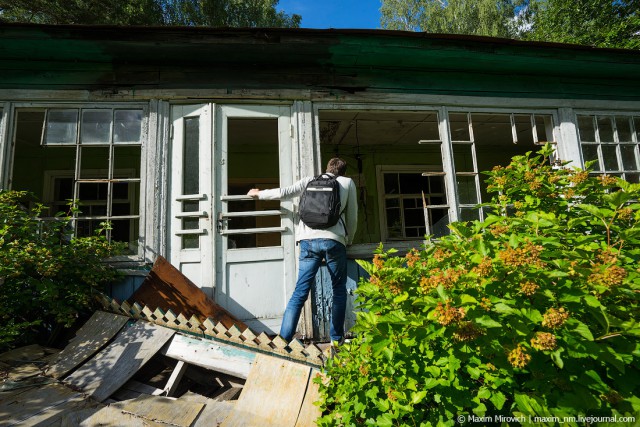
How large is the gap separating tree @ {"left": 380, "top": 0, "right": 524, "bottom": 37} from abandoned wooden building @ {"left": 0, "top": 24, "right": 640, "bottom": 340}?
14.1 meters

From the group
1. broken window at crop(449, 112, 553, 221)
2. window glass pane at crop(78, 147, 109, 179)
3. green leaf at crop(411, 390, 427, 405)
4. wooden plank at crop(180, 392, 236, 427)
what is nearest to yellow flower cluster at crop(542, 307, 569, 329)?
green leaf at crop(411, 390, 427, 405)

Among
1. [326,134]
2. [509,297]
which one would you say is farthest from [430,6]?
[509,297]

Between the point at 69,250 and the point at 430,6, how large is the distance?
67.9 feet

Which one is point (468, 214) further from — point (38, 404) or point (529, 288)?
point (38, 404)

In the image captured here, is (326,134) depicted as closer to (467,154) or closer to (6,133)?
(467,154)

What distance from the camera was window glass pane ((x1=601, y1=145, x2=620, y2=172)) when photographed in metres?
4.71

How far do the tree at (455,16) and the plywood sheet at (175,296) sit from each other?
18.0 m

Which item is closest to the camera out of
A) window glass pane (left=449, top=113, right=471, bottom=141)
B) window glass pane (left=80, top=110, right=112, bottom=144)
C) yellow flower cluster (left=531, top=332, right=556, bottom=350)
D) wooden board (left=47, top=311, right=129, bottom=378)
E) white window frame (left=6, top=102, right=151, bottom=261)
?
yellow flower cluster (left=531, top=332, right=556, bottom=350)

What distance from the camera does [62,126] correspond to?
396 cm

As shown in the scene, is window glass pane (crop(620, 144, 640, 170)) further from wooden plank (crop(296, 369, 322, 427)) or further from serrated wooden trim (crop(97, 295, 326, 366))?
wooden plank (crop(296, 369, 322, 427))

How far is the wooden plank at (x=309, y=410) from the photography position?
2013 mm

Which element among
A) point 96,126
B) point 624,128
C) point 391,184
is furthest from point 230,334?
point 391,184

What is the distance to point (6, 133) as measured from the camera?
12.6 ft

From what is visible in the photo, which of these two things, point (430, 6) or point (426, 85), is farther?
point (430, 6)
